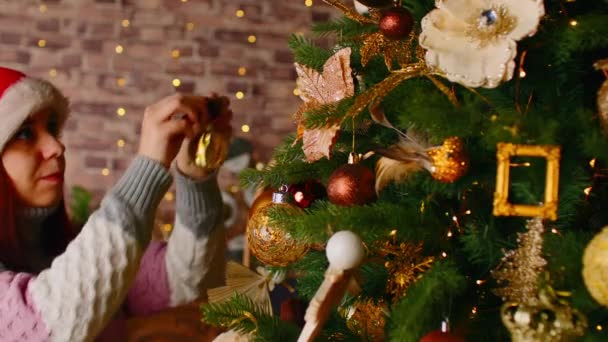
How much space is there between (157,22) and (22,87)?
1781 mm

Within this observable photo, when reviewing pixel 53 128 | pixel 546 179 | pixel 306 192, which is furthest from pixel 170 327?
pixel 546 179

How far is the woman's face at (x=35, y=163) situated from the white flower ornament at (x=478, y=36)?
2.91 feet

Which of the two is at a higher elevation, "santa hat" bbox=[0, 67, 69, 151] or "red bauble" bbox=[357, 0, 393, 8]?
"red bauble" bbox=[357, 0, 393, 8]

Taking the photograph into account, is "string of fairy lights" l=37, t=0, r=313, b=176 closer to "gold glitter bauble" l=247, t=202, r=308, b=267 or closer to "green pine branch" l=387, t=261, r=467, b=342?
"gold glitter bauble" l=247, t=202, r=308, b=267

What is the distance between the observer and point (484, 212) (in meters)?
0.74

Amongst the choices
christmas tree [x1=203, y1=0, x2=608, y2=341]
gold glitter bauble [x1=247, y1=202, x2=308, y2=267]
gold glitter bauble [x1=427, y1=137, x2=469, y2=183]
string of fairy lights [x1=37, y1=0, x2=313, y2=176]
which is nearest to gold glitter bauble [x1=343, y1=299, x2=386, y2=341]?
christmas tree [x1=203, y1=0, x2=608, y2=341]

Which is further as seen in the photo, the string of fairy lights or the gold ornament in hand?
the string of fairy lights

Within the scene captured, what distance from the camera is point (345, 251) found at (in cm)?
64

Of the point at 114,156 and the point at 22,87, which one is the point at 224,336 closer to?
the point at 22,87

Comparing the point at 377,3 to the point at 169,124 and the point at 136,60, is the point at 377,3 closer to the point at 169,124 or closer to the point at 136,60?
the point at 169,124

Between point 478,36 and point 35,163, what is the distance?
0.94m

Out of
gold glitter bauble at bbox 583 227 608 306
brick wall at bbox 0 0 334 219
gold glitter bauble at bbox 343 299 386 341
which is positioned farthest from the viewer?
brick wall at bbox 0 0 334 219

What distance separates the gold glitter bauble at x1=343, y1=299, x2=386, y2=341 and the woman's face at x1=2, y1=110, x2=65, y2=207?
0.72m

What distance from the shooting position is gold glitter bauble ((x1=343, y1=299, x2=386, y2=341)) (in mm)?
824
